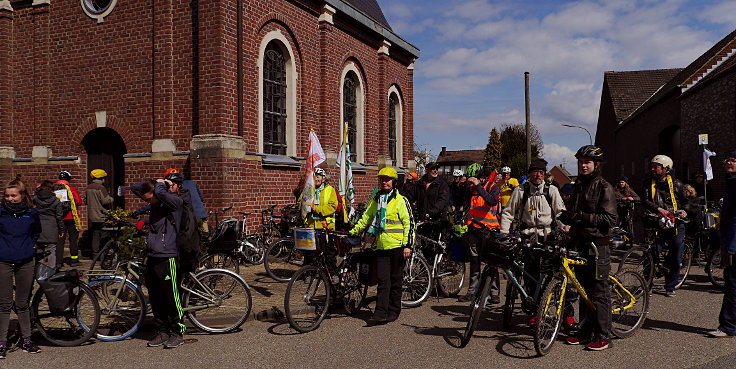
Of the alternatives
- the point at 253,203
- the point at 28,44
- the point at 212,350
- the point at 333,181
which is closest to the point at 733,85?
the point at 333,181

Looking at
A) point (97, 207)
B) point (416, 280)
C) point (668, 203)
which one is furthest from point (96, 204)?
point (668, 203)

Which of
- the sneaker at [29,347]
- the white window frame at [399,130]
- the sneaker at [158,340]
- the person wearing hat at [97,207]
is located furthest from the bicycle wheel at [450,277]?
the white window frame at [399,130]

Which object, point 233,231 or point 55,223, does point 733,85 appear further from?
point 55,223

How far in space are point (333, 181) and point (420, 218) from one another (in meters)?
6.39

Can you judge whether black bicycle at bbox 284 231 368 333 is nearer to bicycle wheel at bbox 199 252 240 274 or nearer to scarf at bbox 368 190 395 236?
scarf at bbox 368 190 395 236

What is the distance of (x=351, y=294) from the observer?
6715mm

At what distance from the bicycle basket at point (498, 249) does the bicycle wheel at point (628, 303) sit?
3.69ft

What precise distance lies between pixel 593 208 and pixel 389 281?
8.19 feet

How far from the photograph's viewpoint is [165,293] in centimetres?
550

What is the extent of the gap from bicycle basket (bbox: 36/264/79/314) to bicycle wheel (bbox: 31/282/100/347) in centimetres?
5

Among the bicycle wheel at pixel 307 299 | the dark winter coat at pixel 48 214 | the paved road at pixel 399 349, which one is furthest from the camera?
the dark winter coat at pixel 48 214

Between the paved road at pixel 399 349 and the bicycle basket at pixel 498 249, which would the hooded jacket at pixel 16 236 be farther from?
the bicycle basket at pixel 498 249

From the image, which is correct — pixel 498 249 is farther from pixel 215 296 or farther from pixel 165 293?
pixel 165 293

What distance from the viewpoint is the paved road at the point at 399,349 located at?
4895 mm
